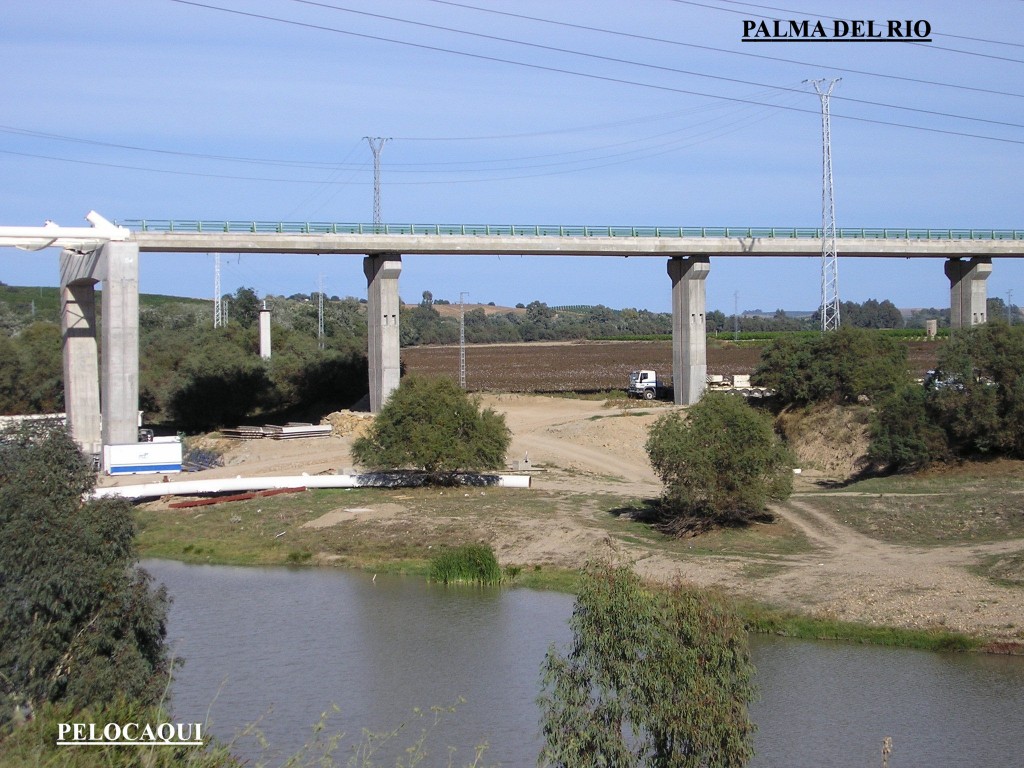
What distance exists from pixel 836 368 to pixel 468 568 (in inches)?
1129

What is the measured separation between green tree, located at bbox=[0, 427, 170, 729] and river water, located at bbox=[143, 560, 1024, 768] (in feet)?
5.32

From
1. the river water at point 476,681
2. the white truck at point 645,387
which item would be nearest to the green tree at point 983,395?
the river water at point 476,681

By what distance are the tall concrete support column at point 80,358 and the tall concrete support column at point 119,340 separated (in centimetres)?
566

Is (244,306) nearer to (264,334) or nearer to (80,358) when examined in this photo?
(264,334)

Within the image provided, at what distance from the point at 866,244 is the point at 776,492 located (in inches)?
1301

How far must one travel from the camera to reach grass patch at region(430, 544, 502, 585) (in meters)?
32.7

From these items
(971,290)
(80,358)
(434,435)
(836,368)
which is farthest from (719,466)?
(971,290)

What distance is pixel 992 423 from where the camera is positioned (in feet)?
139

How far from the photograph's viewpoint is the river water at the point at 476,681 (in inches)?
776

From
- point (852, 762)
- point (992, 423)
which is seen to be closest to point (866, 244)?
point (992, 423)

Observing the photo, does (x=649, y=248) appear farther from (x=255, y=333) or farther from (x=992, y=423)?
(x=255, y=333)

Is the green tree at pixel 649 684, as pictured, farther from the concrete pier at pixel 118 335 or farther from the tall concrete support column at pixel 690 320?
the tall concrete support column at pixel 690 320

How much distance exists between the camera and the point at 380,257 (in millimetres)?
59062

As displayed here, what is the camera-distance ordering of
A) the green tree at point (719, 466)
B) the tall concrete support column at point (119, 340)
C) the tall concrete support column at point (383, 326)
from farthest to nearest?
the tall concrete support column at point (383, 326)
the tall concrete support column at point (119, 340)
the green tree at point (719, 466)
